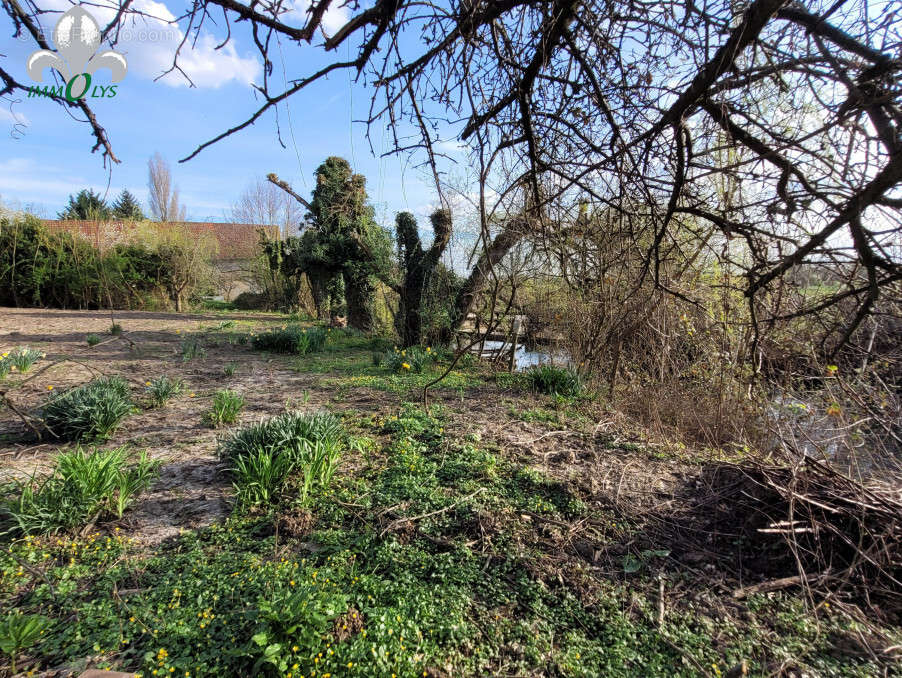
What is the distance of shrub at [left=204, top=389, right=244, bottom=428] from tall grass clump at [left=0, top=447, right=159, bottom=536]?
1.22 meters

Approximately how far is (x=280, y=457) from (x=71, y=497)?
42.2 inches

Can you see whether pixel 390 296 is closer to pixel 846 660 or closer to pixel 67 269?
pixel 846 660

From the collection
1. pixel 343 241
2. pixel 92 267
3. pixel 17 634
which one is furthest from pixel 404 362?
pixel 92 267

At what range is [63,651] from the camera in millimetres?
1520

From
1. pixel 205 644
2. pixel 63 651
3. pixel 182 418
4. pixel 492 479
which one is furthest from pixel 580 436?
pixel 182 418

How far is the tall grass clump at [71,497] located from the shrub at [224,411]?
122cm

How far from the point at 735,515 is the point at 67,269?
17801 millimetres

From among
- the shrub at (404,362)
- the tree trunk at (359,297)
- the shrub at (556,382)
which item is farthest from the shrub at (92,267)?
the shrub at (556,382)

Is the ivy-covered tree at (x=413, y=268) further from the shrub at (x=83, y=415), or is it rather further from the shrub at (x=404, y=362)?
the shrub at (x=83, y=415)

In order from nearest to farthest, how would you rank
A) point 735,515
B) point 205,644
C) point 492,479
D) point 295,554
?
point 205,644 < point 295,554 < point 735,515 < point 492,479

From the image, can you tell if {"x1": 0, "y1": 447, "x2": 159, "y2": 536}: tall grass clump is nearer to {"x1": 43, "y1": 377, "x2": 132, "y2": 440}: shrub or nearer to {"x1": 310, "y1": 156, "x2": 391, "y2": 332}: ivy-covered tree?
{"x1": 43, "y1": 377, "x2": 132, "y2": 440}: shrub

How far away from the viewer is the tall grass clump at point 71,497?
2.17 metres

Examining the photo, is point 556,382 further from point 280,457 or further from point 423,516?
point 280,457

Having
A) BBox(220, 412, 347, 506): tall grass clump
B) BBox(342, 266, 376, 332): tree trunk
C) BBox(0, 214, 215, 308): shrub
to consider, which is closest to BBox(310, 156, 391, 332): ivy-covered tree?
BBox(342, 266, 376, 332): tree trunk
